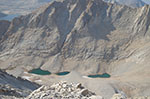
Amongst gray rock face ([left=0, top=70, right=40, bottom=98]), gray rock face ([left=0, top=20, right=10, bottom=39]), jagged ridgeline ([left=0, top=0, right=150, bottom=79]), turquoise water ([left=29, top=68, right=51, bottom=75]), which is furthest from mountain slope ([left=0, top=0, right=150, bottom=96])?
gray rock face ([left=0, top=70, right=40, bottom=98])

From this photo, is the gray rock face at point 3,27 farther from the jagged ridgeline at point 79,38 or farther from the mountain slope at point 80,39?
the mountain slope at point 80,39

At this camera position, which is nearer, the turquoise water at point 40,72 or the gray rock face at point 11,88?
the gray rock face at point 11,88

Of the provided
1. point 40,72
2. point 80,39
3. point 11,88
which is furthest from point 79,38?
point 11,88

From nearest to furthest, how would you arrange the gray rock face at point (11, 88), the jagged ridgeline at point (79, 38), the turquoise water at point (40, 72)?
the gray rock face at point (11, 88) < the turquoise water at point (40, 72) < the jagged ridgeline at point (79, 38)

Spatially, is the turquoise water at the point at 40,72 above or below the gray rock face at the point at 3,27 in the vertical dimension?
below

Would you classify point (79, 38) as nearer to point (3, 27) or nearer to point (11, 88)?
point (3, 27)

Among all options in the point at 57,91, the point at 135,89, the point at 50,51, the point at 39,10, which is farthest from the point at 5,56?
the point at 57,91

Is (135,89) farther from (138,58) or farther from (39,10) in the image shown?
(39,10)

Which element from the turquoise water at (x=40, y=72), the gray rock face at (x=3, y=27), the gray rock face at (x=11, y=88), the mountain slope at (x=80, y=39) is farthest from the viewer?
the gray rock face at (x=3, y=27)

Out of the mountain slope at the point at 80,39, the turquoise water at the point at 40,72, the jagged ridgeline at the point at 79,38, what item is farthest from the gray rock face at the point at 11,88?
the jagged ridgeline at the point at 79,38
